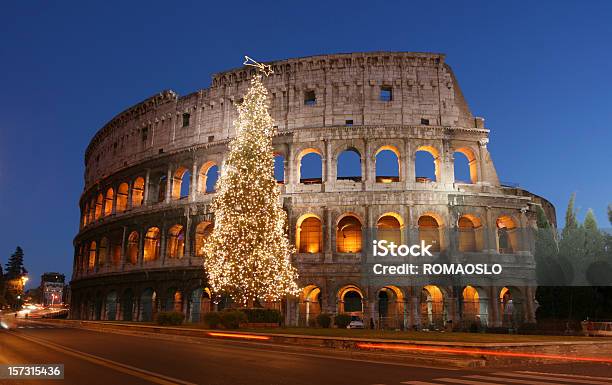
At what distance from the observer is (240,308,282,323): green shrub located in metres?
25.8

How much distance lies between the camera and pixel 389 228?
35.9m

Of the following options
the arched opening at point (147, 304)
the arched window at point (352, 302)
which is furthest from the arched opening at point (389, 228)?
the arched opening at point (147, 304)

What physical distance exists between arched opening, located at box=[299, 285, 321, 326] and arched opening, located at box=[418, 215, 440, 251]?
830cm

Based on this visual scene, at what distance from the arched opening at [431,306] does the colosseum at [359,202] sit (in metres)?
0.14

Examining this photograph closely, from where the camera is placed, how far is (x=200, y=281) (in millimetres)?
37250

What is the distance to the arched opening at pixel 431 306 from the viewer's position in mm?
33156

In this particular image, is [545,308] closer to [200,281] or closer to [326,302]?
[326,302]

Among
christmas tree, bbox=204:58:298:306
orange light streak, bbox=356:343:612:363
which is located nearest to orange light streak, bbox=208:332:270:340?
orange light streak, bbox=356:343:612:363

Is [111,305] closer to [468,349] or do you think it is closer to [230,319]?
[230,319]

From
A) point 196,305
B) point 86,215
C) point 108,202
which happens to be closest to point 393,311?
point 196,305

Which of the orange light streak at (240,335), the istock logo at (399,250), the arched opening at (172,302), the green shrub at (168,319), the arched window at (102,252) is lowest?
the orange light streak at (240,335)

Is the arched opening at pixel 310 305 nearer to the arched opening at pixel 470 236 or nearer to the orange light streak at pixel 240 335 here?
the arched opening at pixel 470 236

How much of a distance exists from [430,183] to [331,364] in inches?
945

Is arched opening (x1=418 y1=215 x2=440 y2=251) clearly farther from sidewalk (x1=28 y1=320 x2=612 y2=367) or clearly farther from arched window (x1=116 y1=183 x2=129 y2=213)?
arched window (x1=116 y1=183 x2=129 y2=213)
